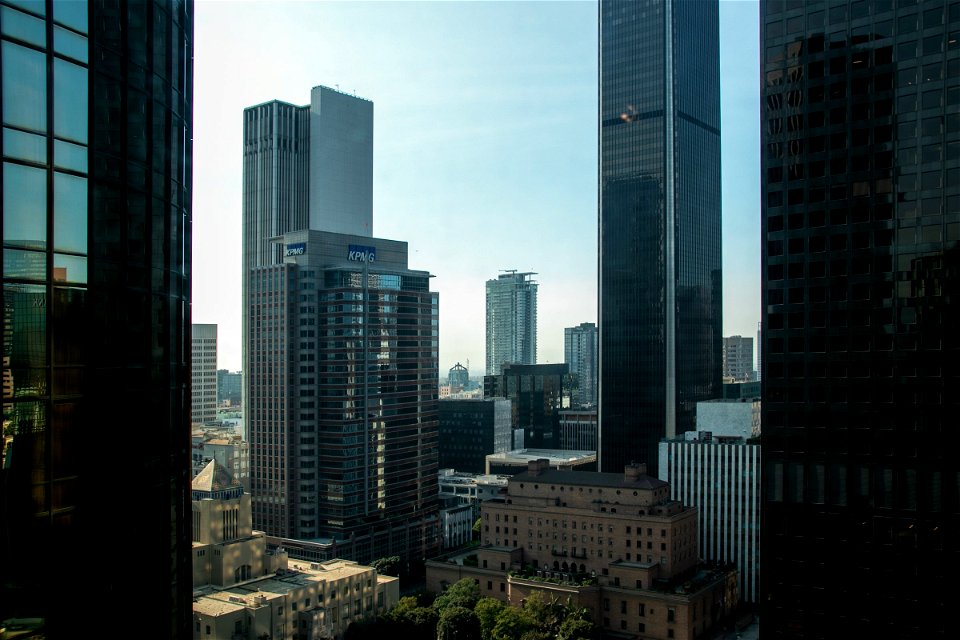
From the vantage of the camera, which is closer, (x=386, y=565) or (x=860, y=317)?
(x=860, y=317)

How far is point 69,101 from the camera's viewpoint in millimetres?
24469

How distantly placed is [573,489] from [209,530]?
60952mm

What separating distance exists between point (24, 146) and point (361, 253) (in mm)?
156295

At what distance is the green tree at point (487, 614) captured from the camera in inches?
4598

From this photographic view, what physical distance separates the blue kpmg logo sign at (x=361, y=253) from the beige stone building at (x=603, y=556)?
2260 inches

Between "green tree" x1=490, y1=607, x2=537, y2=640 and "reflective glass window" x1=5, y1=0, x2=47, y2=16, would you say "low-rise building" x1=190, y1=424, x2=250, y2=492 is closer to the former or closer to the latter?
"green tree" x1=490, y1=607, x2=537, y2=640

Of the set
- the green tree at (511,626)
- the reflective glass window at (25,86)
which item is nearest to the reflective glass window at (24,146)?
the reflective glass window at (25,86)

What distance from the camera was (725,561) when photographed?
156375mm

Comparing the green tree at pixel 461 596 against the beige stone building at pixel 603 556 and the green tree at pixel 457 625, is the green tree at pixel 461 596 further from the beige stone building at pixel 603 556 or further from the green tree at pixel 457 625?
the beige stone building at pixel 603 556

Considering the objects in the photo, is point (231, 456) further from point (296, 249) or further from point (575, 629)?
point (575, 629)

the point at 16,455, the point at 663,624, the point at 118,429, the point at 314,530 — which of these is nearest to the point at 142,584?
the point at 118,429

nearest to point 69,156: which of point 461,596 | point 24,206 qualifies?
point 24,206

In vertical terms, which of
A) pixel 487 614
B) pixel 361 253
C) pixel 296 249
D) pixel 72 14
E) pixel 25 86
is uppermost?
pixel 296 249

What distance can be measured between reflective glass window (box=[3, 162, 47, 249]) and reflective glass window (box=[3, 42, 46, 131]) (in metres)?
1.28
